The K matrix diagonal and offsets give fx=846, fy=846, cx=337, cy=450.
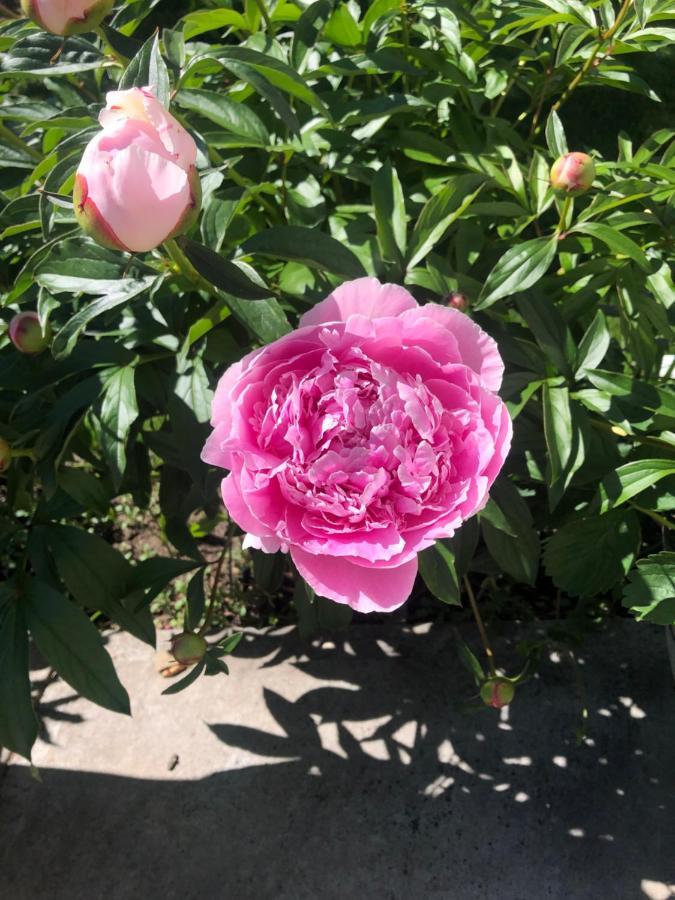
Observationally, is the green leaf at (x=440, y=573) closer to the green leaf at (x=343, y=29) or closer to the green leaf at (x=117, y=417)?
the green leaf at (x=117, y=417)

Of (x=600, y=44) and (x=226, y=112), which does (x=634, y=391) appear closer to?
(x=600, y=44)

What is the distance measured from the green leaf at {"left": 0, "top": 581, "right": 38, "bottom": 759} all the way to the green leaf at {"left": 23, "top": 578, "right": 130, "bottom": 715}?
0.03 meters

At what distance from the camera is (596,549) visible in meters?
1.13

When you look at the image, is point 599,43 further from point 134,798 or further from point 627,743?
point 134,798

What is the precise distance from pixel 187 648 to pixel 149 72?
2.31ft

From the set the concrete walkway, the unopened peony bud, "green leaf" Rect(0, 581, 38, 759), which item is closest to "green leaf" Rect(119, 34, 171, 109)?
"green leaf" Rect(0, 581, 38, 759)

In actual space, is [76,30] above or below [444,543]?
above

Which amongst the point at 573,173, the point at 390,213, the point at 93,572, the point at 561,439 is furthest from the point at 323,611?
the point at 573,173

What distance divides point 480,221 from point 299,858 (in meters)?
1.01

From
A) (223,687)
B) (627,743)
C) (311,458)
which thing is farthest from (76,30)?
(627,743)

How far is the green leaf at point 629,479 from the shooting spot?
0.97 metres

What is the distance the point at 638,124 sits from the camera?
1.76 m

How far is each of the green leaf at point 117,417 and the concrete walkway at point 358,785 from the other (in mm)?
657

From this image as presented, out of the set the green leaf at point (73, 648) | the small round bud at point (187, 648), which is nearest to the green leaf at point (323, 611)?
the small round bud at point (187, 648)
